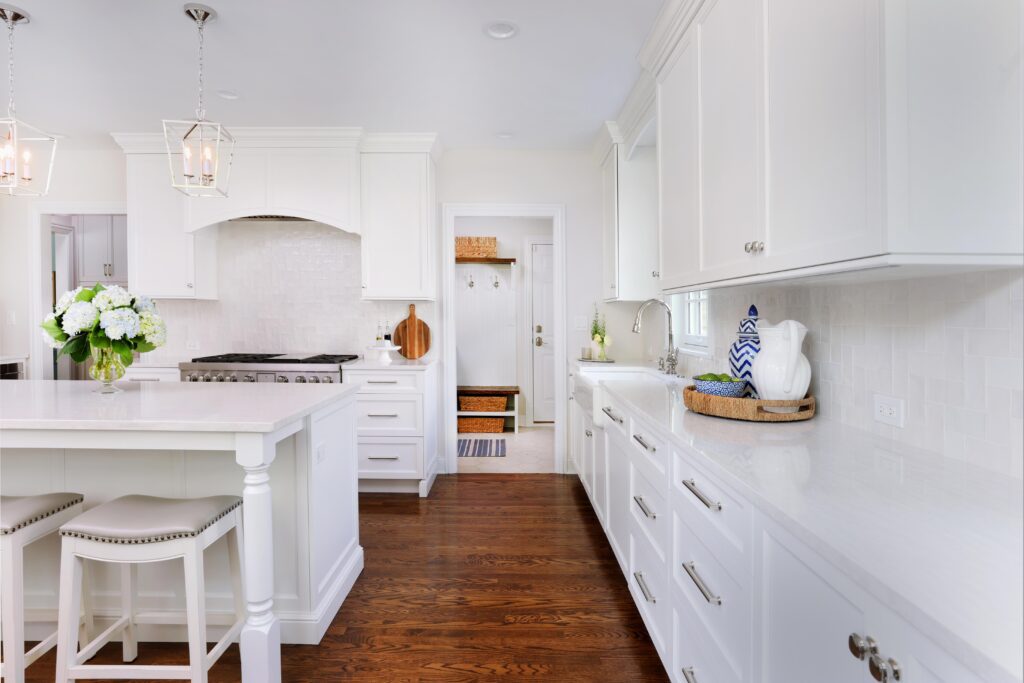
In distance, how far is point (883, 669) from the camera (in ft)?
2.27

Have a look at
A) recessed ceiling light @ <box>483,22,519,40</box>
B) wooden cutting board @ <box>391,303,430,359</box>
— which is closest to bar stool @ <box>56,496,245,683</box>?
recessed ceiling light @ <box>483,22,519,40</box>

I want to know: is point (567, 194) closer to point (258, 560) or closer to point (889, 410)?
point (889, 410)

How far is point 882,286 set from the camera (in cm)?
143

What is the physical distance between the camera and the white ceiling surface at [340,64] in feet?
7.57

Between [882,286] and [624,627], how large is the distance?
5.18ft

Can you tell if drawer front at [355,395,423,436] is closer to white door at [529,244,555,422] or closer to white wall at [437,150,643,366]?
white wall at [437,150,643,366]

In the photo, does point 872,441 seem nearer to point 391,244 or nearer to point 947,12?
point 947,12

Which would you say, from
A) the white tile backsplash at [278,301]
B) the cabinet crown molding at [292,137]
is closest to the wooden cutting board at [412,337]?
the white tile backsplash at [278,301]

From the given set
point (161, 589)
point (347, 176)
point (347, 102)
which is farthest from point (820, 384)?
point (347, 176)

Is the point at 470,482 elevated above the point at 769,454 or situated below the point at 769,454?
below

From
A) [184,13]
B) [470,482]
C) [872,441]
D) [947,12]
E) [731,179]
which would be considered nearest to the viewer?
[947,12]

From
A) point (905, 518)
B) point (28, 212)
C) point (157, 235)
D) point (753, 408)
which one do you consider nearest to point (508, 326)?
point (157, 235)

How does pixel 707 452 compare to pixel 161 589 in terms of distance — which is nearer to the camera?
pixel 707 452

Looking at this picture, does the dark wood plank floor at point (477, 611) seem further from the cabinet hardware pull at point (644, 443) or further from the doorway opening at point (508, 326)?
the doorway opening at point (508, 326)
